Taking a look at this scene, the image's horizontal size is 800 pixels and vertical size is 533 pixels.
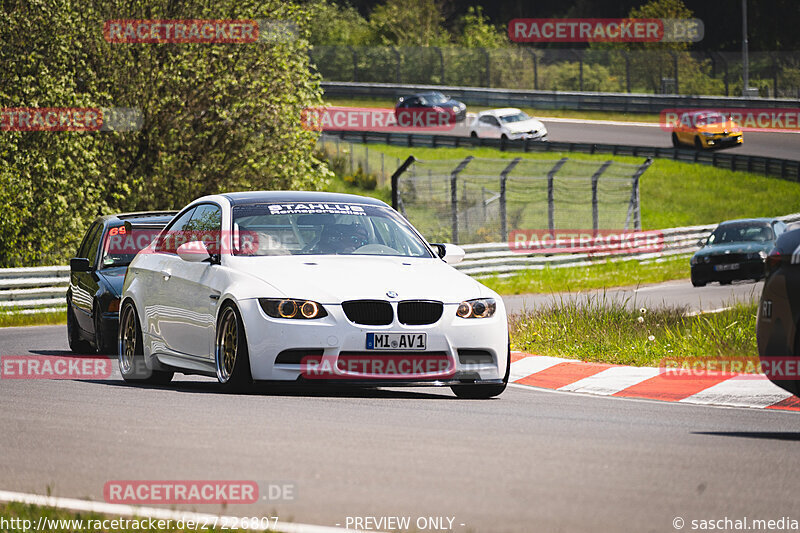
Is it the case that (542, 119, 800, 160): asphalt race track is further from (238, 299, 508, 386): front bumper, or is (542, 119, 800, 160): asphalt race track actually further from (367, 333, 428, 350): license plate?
(367, 333, 428, 350): license plate

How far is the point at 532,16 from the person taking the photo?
10238cm

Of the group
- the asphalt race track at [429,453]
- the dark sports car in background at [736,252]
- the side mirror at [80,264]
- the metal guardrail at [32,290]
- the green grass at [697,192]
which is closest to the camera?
the asphalt race track at [429,453]

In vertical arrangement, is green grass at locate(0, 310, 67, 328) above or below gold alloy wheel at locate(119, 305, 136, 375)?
below

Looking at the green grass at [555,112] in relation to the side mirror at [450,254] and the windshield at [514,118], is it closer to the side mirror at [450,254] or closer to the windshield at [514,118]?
the windshield at [514,118]

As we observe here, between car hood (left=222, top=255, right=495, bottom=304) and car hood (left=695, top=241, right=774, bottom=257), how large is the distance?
1631 cm

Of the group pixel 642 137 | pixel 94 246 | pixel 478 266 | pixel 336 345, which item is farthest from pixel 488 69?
pixel 336 345

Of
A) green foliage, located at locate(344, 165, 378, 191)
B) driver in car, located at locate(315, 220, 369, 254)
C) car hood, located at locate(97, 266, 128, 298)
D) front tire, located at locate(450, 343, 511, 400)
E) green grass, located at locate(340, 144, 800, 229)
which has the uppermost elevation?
driver in car, located at locate(315, 220, 369, 254)

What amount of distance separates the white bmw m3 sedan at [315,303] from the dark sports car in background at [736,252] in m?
15.5

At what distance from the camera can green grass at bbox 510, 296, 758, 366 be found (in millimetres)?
11930

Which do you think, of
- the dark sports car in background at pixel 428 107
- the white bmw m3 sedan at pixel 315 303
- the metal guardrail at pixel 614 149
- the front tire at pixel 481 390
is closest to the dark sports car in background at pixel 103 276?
the white bmw m3 sedan at pixel 315 303

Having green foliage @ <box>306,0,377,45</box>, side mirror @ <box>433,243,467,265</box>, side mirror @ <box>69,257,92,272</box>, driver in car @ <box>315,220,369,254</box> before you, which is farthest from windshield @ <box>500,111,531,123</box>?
driver in car @ <box>315,220,369,254</box>

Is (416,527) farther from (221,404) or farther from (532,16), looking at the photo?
(532,16)

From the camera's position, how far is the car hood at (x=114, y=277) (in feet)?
46.7

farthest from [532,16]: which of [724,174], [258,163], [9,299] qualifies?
[9,299]
